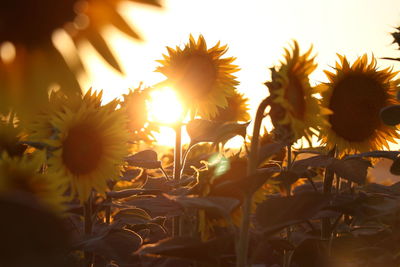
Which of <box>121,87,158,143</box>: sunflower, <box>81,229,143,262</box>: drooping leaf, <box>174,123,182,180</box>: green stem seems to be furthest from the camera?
<box>121,87,158,143</box>: sunflower

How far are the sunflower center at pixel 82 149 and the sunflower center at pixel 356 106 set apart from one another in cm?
141

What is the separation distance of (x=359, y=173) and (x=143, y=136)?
1584mm

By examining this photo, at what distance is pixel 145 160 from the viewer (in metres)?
2.92

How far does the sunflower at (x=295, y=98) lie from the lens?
1709 mm

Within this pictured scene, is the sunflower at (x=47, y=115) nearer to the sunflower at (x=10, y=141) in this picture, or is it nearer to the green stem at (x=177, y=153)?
the sunflower at (x=10, y=141)

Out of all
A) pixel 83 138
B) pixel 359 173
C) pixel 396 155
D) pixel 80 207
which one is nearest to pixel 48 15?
pixel 83 138

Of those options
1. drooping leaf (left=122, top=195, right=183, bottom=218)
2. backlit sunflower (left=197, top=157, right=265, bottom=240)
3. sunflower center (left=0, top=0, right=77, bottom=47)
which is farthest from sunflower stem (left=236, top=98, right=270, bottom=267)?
sunflower center (left=0, top=0, right=77, bottom=47)

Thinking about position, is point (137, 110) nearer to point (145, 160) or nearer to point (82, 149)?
point (145, 160)

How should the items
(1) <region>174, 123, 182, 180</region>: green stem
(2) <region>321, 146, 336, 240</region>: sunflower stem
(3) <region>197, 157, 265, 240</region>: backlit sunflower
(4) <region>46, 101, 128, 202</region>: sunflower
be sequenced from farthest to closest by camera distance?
(1) <region>174, 123, 182, 180</region>: green stem
(2) <region>321, 146, 336, 240</region>: sunflower stem
(4) <region>46, 101, 128, 202</region>: sunflower
(3) <region>197, 157, 265, 240</region>: backlit sunflower

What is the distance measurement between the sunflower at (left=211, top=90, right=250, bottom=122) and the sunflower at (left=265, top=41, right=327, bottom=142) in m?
2.45

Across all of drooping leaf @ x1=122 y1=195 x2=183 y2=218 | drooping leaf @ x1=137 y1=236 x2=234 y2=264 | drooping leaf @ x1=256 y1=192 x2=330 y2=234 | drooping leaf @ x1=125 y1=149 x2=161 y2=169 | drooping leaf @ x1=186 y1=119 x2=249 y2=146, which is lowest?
Answer: drooping leaf @ x1=137 y1=236 x2=234 y2=264

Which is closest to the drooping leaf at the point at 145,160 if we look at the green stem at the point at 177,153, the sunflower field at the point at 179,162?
A: the sunflower field at the point at 179,162

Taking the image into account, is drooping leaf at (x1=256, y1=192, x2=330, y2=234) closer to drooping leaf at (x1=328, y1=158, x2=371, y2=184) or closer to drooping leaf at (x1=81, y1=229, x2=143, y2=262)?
drooping leaf at (x1=81, y1=229, x2=143, y2=262)

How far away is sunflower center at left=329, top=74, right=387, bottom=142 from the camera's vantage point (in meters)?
3.13
